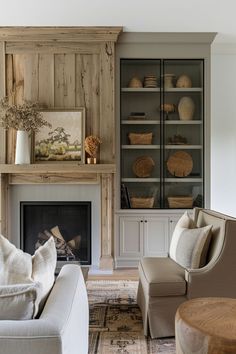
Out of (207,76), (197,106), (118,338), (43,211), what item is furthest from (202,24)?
(118,338)

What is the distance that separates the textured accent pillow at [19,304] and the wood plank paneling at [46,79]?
147 inches

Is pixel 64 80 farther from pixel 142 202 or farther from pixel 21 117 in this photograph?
pixel 142 202

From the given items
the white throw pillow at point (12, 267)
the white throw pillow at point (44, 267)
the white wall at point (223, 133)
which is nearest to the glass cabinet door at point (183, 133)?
the white wall at point (223, 133)

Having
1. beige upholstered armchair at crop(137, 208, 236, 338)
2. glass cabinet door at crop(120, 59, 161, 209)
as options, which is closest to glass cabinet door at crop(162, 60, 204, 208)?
glass cabinet door at crop(120, 59, 161, 209)

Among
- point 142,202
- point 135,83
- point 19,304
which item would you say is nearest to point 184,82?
point 135,83

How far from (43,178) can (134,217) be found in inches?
50.5

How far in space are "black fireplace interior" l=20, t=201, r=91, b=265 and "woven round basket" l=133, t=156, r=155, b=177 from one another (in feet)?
2.79

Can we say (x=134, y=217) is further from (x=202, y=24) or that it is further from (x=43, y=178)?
(x=202, y=24)

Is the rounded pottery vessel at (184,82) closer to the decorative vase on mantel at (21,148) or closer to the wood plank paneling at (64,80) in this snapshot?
the wood plank paneling at (64,80)

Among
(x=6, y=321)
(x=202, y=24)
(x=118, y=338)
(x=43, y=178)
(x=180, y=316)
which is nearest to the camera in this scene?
(x=6, y=321)

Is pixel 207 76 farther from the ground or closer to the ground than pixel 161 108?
farther from the ground

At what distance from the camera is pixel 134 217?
5.07m

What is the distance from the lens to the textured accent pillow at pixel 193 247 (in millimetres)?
2998

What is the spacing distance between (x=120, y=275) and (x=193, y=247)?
1.87 metres
